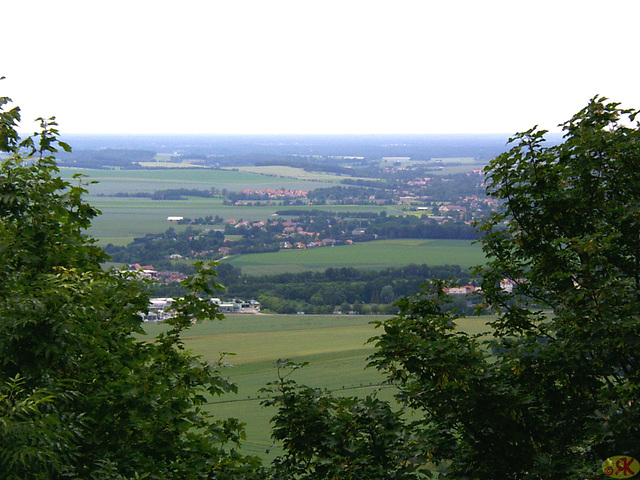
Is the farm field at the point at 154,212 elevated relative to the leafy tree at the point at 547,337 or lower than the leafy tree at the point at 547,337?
lower

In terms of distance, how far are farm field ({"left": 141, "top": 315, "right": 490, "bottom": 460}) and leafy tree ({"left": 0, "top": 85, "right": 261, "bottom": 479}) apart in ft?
31.6

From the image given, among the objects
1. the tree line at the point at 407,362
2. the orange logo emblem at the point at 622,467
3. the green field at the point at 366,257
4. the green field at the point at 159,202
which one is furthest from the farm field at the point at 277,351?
the green field at the point at 159,202

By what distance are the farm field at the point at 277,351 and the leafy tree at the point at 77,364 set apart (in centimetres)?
962

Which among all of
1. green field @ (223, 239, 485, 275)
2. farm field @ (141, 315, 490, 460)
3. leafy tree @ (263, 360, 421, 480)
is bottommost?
green field @ (223, 239, 485, 275)

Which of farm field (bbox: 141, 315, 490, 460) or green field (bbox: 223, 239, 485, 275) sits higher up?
farm field (bbox: 141, 315, 490, 460)

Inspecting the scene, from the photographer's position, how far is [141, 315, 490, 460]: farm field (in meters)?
22.6

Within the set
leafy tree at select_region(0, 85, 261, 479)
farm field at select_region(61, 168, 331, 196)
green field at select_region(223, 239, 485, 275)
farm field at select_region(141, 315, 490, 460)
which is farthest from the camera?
farm field at select_region(61, 168, 331, 196)

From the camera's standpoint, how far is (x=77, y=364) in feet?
19.3

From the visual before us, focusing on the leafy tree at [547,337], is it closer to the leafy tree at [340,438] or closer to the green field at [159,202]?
the leafy tree at [340,438]

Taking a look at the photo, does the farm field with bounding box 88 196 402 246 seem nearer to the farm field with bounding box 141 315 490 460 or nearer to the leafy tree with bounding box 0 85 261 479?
the farm field with bounding box 141 315 490 460

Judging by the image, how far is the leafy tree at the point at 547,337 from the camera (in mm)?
6133

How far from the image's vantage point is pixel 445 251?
86.2 metres

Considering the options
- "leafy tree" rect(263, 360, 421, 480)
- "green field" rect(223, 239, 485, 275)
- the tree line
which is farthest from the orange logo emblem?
"green field" rect(223, 239, 485, 275)

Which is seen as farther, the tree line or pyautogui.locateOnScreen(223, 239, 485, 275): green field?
pyautogui.locateOnScreen(223, 239, 485, 275): green field
